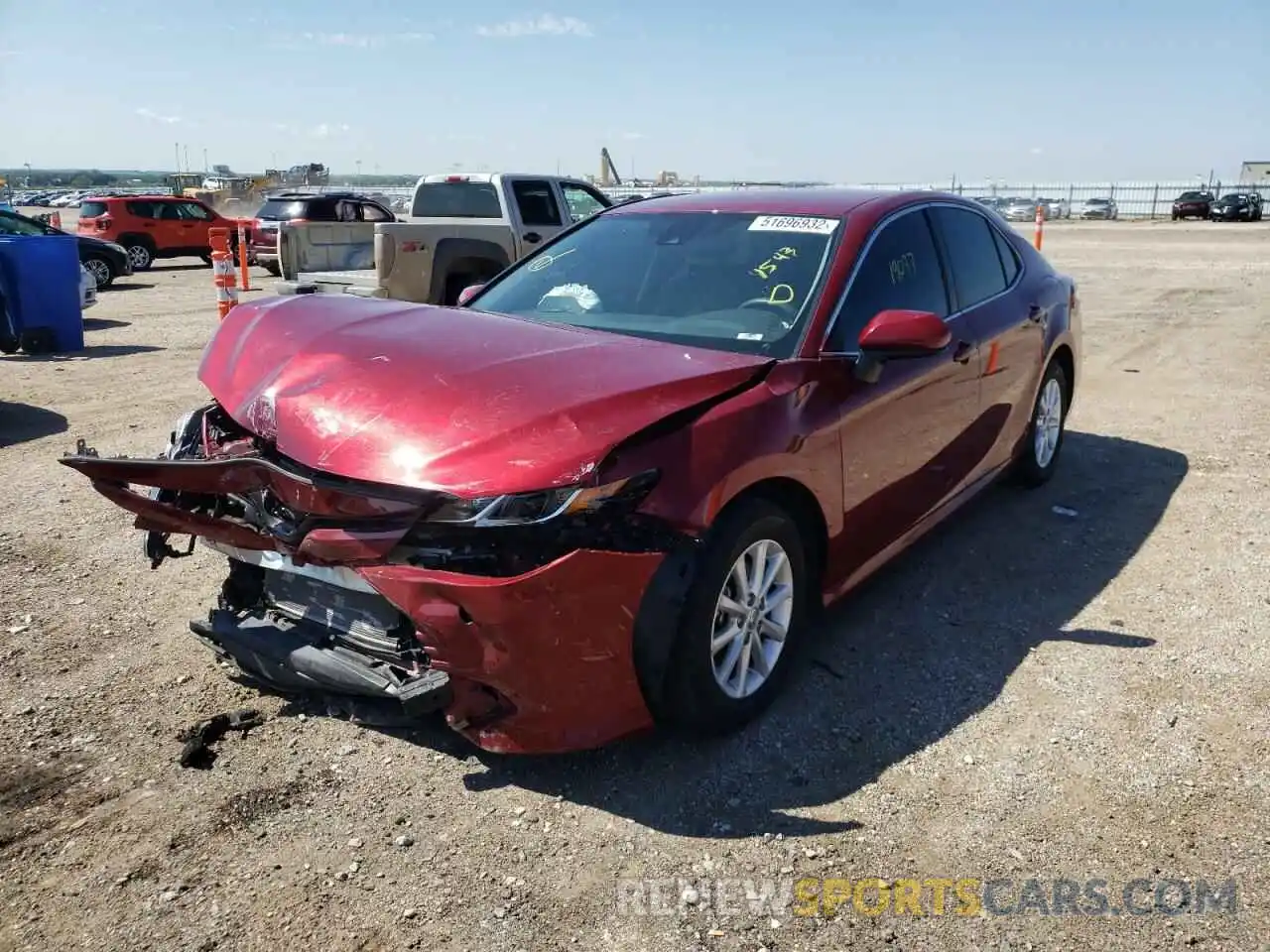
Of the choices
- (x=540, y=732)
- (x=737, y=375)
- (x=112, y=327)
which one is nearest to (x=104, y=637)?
(x=540, y=732)

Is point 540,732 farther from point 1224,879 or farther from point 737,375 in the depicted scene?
point 1224,879

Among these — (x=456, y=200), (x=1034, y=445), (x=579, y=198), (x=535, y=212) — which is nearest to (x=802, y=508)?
(x=1034, y=445)

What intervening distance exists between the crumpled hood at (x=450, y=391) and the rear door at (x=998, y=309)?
68.9 inches

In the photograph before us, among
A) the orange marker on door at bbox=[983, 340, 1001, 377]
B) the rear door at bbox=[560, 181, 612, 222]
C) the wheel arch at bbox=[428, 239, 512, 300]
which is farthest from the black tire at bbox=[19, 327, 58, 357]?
the orange marker on door at bbox=[983, 340, 1001, 377]

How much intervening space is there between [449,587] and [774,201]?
8.19 feet

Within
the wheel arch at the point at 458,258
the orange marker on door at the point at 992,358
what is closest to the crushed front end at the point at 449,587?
the orange marker on door at the point at 992,358

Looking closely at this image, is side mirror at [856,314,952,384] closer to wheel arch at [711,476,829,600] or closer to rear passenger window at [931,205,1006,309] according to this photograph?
wheel arch at [711,476,829,600]

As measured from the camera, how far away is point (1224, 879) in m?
2.69

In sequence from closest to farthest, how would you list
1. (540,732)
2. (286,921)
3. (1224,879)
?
1. (286,921)
2. (1224,879)
3. (540,732)

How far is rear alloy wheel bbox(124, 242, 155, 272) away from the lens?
21.8 metres

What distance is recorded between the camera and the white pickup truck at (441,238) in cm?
1012

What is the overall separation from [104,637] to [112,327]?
1054cm

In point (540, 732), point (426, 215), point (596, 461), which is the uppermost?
point (426, 215)

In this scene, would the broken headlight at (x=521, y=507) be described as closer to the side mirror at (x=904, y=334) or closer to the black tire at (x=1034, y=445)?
the side mirror at (x=904, y=334)
